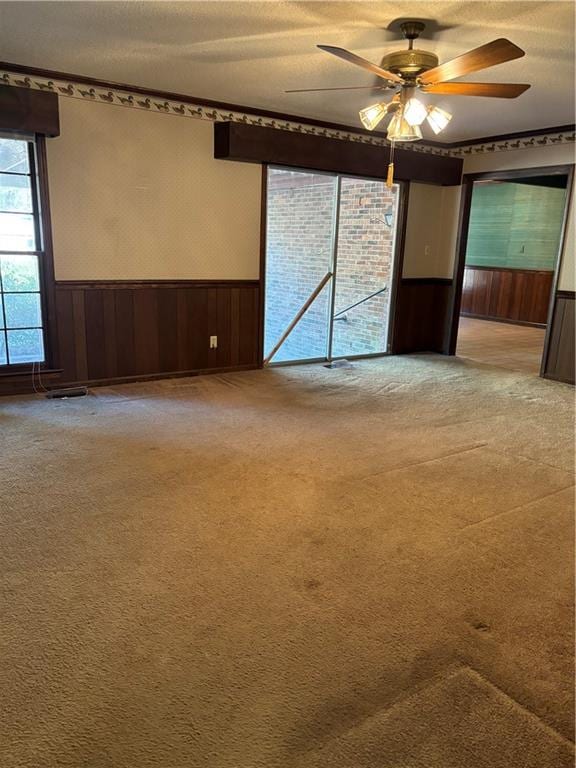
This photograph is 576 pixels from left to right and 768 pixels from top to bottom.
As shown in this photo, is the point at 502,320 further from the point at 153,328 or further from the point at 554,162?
the point at 153,328

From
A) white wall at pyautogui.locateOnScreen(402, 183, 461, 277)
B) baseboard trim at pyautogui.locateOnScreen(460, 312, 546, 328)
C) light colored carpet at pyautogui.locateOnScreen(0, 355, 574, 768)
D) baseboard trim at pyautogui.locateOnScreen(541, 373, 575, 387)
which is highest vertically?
white wall at pyautogui.locateOnScreen(402, 183, 461, 277)

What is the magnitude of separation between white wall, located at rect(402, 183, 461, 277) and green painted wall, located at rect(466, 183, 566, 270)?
→ 364 centimetres

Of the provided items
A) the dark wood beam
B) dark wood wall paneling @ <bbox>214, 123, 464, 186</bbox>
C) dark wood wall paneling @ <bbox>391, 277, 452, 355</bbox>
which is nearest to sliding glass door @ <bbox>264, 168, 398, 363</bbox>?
dark wood wall paneling @ <bbox>391, 277, 452, 355</bbox>

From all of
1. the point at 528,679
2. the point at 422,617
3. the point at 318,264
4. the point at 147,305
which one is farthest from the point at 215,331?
the point at 528,679

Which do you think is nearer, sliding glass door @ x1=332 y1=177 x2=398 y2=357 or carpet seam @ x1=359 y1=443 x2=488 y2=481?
carpet seam @ x1=359 y1=443 x2=488 y2=481

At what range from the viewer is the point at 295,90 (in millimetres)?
4246

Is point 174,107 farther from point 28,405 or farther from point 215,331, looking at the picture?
point 28,405

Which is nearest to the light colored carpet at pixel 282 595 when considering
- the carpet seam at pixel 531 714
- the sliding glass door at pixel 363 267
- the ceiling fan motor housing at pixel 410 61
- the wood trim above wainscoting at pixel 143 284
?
the carpet seam at pixel 531 714

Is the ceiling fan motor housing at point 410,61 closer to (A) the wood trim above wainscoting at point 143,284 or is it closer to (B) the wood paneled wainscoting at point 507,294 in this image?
(A) the wood trim above wainscoting at point 143,284

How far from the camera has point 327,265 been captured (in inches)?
244

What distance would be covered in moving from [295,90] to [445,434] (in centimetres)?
281

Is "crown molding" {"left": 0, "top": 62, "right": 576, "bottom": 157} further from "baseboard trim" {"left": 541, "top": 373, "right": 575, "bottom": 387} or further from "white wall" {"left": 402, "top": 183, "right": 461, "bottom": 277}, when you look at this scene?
"baseboard trim" {"left": 541, "top": 373, "right": 575, "bottom": 387}

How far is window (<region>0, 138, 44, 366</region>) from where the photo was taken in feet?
13.7

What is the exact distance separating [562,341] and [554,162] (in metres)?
1.81
